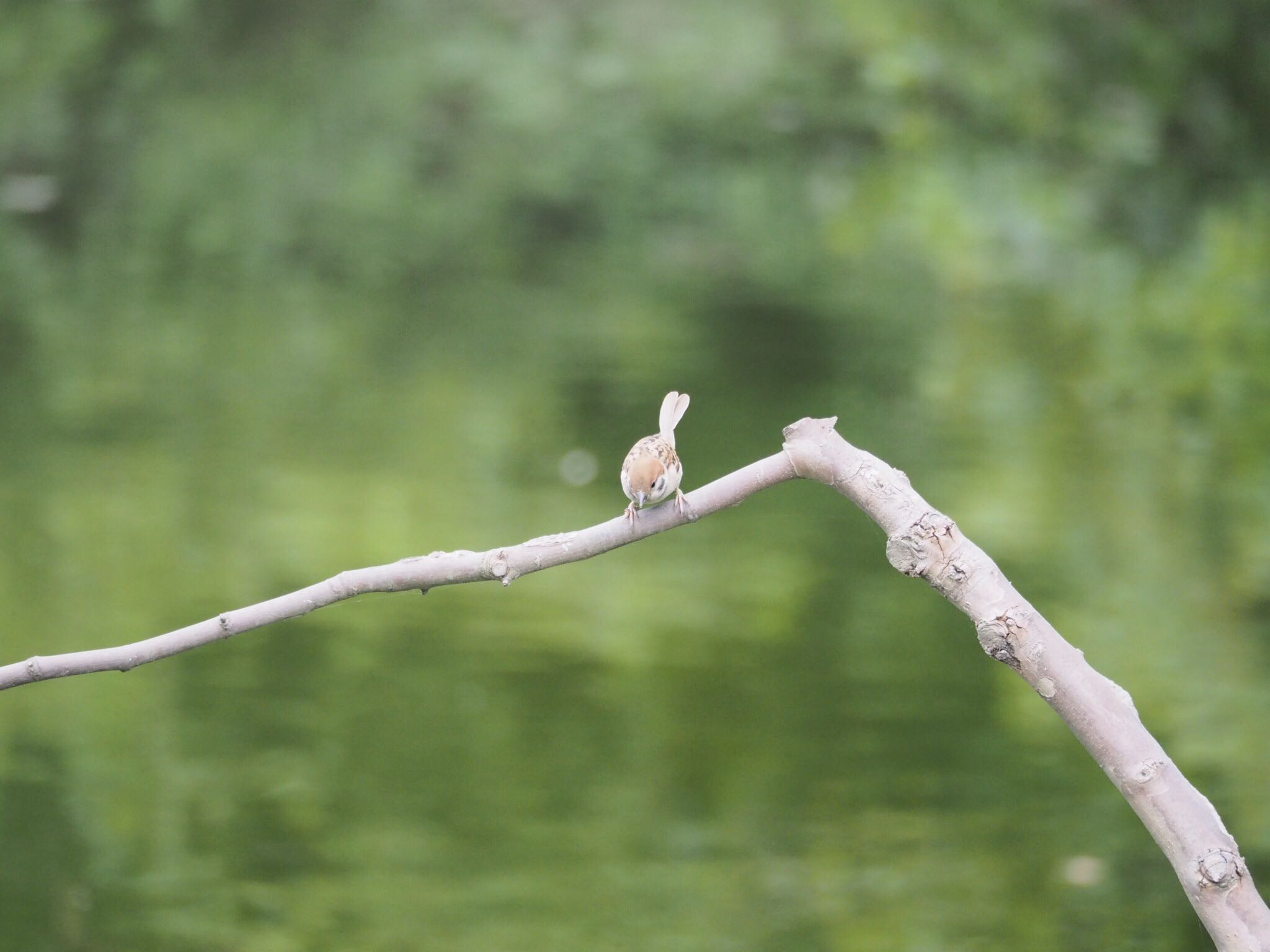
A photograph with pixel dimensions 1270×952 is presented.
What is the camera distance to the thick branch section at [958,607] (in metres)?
0.96

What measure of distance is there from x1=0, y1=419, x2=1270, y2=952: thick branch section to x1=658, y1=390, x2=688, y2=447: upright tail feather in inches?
9.5

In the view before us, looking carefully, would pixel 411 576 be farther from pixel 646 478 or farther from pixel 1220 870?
pixel 1220 870

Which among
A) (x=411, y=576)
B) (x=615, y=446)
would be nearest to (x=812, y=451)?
(x=411, y=576)

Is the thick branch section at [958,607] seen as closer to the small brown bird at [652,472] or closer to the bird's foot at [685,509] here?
the bird's foot at [685,509]

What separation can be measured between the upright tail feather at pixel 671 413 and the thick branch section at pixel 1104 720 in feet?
1.16

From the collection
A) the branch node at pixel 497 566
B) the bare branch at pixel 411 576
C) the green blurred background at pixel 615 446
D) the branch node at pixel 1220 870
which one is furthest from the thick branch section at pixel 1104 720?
the green blurred background at pixel 615 446

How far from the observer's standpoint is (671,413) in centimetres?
Answer: 139

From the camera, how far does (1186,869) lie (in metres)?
0.95

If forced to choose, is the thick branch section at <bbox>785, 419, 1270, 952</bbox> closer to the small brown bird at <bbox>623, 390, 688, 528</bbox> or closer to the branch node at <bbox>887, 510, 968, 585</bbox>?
the branch node at <bbox>887, 510, 968, 585</bbox>

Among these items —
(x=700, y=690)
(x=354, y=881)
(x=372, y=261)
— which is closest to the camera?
(x=354, y=881)

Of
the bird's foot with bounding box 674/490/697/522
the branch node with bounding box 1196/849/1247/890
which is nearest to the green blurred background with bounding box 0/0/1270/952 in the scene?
the bird's foot with bounding box 674/490/697/522

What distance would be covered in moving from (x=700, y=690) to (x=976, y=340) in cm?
329

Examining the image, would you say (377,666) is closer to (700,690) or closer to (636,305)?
(700,690)

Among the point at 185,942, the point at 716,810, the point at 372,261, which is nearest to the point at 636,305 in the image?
the point at 372,261
